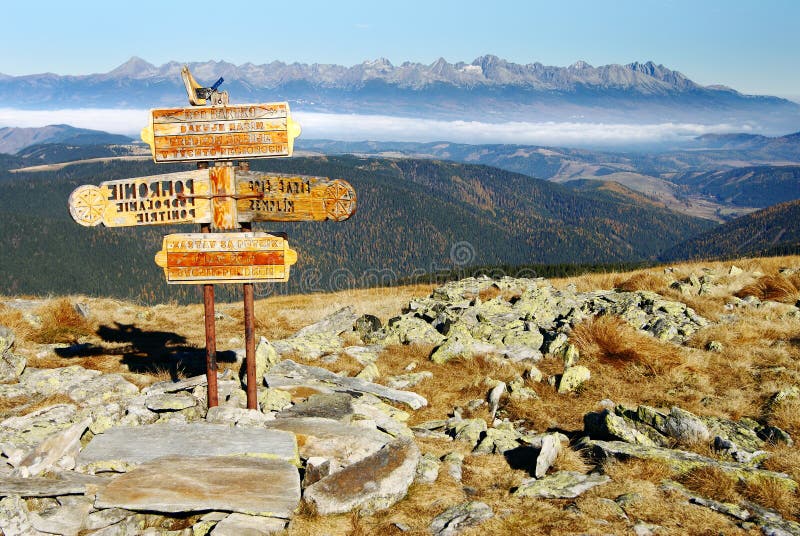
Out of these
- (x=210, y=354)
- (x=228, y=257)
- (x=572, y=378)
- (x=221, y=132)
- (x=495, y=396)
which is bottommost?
(x=495, y=396)

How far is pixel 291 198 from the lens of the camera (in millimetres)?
11555

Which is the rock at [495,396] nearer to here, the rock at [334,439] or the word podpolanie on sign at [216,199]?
the rock at [334,439]

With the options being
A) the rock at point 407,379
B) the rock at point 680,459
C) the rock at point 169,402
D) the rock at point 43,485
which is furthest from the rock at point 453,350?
the rock at point 43,485

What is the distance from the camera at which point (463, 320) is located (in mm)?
20125

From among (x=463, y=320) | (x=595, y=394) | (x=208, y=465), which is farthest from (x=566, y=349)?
(x=208, y=465)

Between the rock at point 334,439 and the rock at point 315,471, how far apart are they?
22cm

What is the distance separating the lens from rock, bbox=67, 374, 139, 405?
42.0 feet

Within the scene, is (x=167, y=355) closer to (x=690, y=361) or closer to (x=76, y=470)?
(x=76, y=470)

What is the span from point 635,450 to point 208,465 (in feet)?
22.6

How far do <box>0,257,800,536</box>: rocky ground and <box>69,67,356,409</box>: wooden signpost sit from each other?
8.17ft

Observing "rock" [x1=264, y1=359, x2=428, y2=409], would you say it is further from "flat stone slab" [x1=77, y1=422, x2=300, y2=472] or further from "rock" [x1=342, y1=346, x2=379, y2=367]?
"flat stone slab" [x1=77, y1=422, x2=300, y2=472]

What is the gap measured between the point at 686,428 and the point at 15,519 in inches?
417

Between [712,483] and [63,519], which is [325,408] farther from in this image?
[712,483]

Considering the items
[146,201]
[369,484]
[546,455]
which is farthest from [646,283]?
[146,201]
